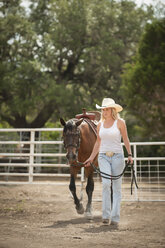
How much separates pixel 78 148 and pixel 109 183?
90 cm

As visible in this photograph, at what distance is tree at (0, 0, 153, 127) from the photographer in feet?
50.8

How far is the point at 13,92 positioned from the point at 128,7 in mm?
7858

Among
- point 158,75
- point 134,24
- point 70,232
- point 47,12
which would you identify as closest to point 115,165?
point 70,232

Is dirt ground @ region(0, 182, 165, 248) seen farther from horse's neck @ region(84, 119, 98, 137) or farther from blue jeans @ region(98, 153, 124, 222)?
horse's neck @ region(84, 119, 98, 137)

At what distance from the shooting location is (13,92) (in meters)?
16.4

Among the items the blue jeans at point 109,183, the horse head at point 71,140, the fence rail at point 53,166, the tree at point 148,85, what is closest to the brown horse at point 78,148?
the horse head at point 71,140

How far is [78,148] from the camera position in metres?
5.05

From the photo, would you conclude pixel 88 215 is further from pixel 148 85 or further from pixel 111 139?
pixel 148 85

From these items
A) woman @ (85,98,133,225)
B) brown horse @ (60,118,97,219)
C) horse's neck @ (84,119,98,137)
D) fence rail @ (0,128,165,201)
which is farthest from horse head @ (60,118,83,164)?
fence rail @ (0,128,165,201)

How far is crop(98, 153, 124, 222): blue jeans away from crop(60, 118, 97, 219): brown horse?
21.8 inches

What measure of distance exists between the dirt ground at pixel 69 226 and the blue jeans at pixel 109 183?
21 centimetres

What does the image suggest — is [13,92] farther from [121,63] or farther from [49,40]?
[121,63]

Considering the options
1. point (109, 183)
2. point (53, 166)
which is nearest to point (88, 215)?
point (109, 183)

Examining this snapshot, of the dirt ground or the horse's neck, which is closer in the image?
the dirt ground
